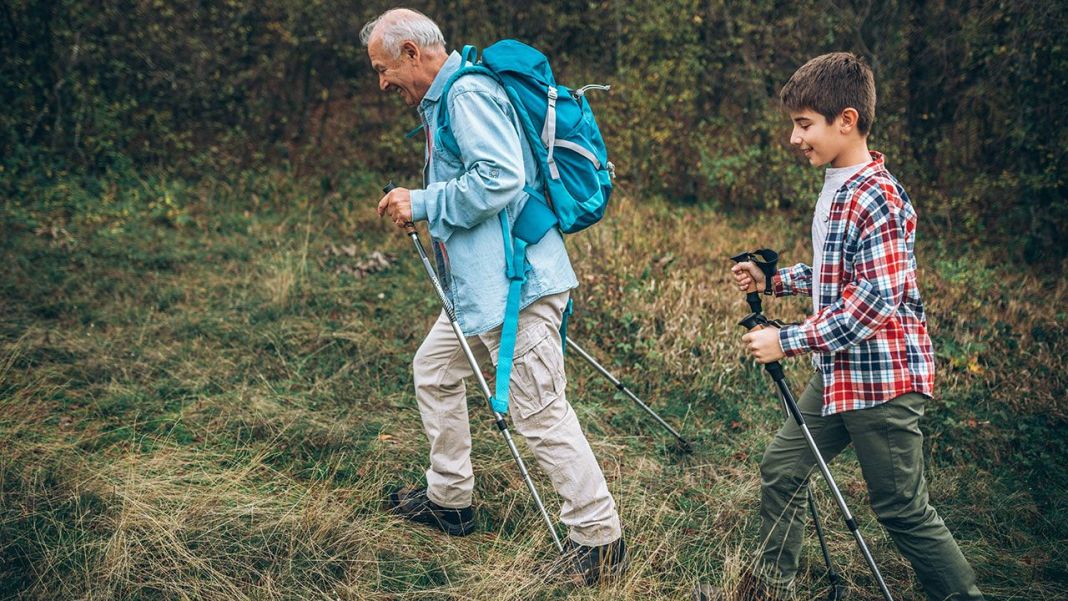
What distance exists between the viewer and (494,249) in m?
2.81

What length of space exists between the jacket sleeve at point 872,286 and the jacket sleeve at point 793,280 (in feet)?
1.24

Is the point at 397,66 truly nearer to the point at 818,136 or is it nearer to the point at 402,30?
the point at 402,30

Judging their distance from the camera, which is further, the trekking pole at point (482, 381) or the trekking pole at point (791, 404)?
the trekking pole at point (482, 381)

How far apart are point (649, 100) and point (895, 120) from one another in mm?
2502

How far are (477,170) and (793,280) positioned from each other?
115cm

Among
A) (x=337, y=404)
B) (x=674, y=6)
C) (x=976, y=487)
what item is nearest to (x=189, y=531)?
(x=337, y=404)

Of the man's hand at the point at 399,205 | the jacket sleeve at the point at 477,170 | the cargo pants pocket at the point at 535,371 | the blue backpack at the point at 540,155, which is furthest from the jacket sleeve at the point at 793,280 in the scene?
the man's hand at the point at 399,205

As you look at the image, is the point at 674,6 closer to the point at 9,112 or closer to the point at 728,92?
the point at 728,92

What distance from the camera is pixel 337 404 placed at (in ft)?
14.9

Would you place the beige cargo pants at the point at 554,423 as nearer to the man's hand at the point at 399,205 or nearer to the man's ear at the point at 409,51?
the man's hand at the point at 399,205

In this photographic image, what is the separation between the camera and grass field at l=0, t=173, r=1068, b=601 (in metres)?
3.01

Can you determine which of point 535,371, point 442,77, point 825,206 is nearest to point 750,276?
point 825,206

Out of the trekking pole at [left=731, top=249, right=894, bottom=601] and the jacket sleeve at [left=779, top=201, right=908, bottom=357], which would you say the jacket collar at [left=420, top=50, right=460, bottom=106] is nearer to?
the trekking pole at [left=731, top=249, right=894, bottom=601]

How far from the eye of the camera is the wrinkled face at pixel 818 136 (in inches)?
98.3
